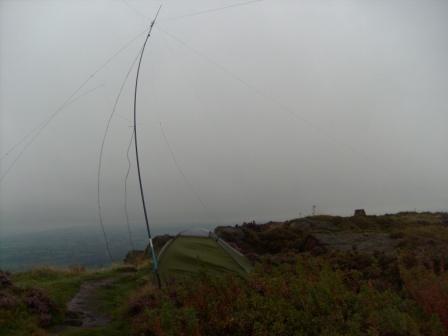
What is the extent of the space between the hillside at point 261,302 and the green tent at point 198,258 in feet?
4.85

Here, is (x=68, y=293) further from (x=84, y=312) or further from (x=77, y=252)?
(x=77, y=252)

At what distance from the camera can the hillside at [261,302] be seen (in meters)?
8.17

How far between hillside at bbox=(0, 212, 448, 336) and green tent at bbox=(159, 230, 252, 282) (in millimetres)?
1479

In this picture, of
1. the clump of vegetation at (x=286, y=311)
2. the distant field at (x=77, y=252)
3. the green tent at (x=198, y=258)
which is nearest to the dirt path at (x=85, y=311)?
the clump of vegetation at (x=286, y=311)

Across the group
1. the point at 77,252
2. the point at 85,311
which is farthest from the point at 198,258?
the point at 77,252

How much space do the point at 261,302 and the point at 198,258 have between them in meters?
5.63

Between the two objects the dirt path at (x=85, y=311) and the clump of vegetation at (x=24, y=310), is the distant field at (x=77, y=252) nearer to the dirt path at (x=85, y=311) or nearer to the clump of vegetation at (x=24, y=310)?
the dirt path at (x=85, y=311)

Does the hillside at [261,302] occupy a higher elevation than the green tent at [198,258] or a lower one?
lower

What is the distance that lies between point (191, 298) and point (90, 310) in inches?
167

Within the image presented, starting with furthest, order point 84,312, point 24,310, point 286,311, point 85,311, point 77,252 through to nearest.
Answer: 1. point 77,252
2. point 85,311
3. point 84,312
4. point 24,310
5. point 286,311

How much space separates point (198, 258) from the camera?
14.5 meters

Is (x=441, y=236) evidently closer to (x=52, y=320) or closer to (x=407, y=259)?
(x=407, y=259)

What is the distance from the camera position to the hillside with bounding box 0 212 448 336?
817 centimetres

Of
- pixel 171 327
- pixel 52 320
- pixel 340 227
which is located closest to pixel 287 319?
pixel 171 327
